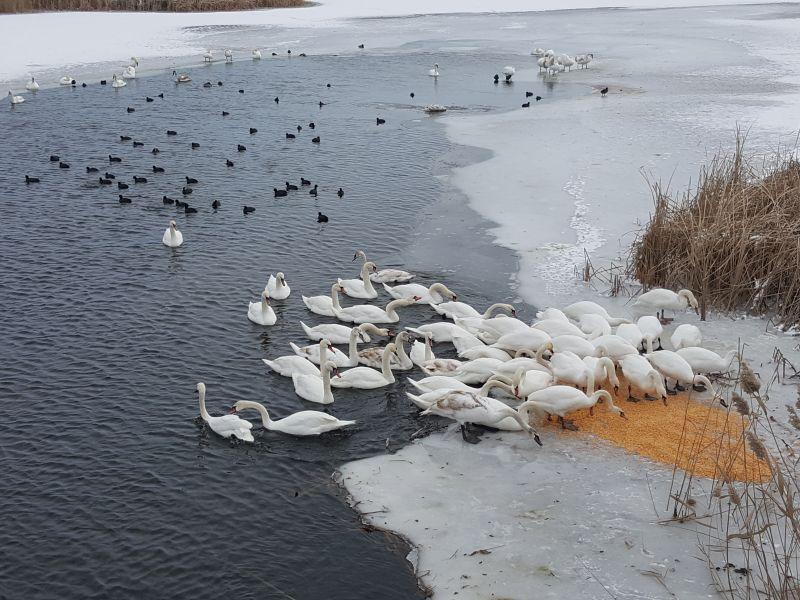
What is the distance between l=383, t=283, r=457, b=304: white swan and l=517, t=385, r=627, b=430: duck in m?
4.37

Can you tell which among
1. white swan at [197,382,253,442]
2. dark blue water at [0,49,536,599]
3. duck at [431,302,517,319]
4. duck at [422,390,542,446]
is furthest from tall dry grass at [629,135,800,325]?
white swan at [197,382,253,442]

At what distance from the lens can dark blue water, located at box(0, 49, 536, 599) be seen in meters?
8.84

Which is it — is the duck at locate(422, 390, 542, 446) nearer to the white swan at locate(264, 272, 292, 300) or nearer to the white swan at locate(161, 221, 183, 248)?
the white swan at locate(264, 272, 292, 300)

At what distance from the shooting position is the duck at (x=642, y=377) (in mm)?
11414

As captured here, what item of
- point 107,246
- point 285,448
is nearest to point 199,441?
point 285,448

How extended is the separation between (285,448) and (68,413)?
121 inches

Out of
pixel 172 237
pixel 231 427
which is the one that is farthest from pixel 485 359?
pixel 172 237

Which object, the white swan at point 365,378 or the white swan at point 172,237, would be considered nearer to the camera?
the white swan at point 365,378

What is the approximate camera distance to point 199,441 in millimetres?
11086

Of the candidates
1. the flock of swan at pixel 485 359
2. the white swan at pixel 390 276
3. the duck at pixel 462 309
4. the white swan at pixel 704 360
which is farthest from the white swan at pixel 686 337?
the white swan at pixel 390 276

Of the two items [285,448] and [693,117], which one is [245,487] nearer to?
[285,448]

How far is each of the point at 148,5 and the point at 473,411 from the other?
5456cm

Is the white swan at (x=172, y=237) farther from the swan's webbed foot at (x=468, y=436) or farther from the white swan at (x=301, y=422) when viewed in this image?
the swan's webbed foot at (x=468, y=436)

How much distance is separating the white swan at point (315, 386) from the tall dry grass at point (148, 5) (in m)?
49.5
